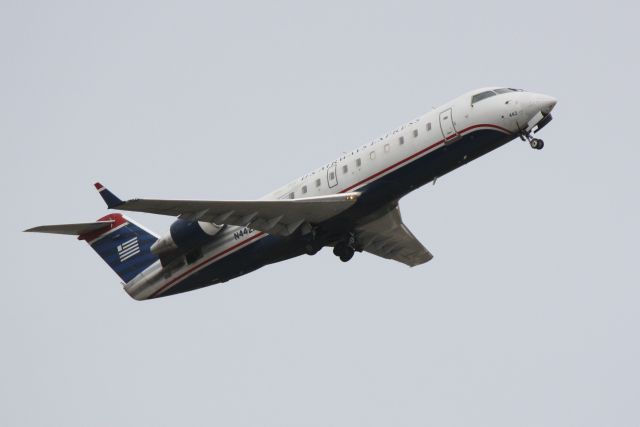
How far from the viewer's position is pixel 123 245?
35.7m

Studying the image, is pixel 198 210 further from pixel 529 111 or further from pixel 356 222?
pixel 529 111

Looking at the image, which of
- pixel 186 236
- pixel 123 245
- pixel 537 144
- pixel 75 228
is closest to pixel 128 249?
pixel 123 245

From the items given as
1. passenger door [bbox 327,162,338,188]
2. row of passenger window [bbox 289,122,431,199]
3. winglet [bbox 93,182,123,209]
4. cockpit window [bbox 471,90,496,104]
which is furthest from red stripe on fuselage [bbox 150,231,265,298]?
cockpit window [bbox 471,90,496,104]

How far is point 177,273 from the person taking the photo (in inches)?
1335

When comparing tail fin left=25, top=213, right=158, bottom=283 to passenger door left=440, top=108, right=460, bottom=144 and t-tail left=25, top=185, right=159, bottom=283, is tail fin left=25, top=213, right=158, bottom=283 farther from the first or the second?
passenger door left=440, top=108, right=460, bottom=144

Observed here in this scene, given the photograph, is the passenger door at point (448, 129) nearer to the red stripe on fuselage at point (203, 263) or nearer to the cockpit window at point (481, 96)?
the cockpit window at point (481, 96)

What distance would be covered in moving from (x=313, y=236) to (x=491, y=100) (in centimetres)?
639

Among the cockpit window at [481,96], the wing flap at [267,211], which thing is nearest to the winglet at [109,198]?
the wing flap at [267,211]

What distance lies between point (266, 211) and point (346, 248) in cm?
352

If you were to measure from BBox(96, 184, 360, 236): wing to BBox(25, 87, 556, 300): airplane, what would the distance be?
0.03m

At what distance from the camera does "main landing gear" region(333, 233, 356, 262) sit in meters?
32.8

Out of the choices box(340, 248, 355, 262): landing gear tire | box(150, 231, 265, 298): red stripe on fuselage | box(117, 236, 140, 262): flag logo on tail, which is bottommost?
box(340, 248, 355, 262): landing gear tire

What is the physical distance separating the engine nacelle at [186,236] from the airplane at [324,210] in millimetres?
30

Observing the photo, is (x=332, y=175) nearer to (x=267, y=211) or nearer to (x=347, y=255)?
→ (x=267, y=211)
